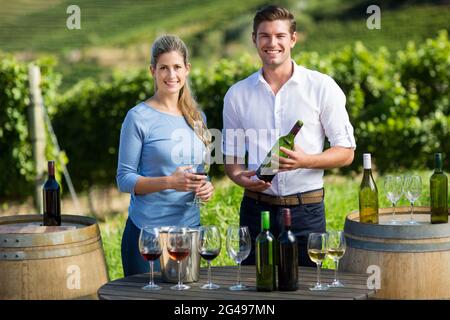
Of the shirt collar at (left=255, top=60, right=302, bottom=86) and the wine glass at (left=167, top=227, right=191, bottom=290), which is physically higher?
the shirt collar at (left=255, top=60, right=302, bottom=86)

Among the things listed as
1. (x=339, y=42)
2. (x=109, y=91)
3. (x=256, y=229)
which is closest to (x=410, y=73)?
(x=109, y=91)

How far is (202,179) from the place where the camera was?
380cm

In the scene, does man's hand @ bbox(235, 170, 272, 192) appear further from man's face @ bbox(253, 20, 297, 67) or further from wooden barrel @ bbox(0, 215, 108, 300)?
wooden barrel @ bbox(0, 215, 108, 300)

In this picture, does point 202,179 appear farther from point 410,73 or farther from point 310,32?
point 310,32

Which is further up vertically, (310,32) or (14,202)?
(310,32)

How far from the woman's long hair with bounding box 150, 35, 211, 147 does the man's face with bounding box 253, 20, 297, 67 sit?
1.14ft

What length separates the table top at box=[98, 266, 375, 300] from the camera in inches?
126

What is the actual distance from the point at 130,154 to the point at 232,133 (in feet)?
1.77

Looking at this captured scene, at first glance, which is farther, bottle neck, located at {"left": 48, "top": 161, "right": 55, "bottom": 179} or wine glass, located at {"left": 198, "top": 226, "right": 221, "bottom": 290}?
bottle neck, located at {"left": 48, "top": 161, "right": 55, "bottom": 179}

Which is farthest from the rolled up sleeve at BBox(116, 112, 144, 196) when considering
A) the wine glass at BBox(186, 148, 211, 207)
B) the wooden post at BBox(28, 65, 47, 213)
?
the wooden post at BBox(28, 65, 47, 213)

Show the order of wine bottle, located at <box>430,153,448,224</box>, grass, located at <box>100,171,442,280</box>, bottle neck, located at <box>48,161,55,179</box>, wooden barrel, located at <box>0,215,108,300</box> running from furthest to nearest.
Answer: grass, located at <box>100,171,442,280</box> < bottle neck, located at <box>48,161,55,179</box> < wine bottle, located at <box>430,153,448,224</box> < wooden barrel, located at <box>0,215,108,300</box>

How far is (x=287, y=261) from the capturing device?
324 centimetres
